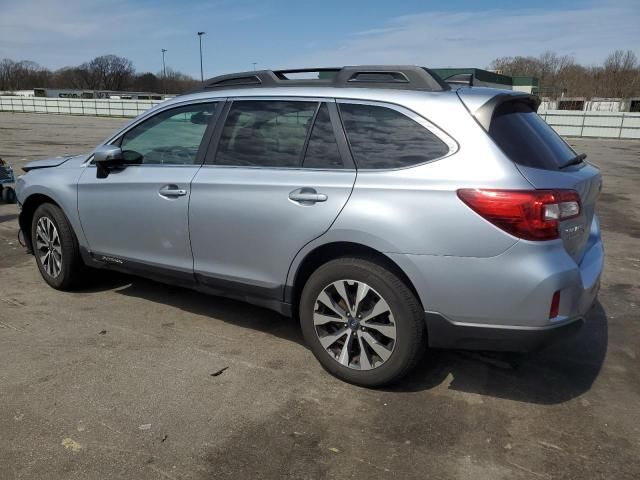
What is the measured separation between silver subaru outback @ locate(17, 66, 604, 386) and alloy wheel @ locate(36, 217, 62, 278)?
34.6 inches

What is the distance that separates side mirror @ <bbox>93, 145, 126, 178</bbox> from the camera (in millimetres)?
4090

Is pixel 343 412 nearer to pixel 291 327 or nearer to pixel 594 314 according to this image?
pixel 291 327

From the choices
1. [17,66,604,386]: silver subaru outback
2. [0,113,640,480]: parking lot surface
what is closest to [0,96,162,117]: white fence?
[17,66,604,386]: silver subaru outback

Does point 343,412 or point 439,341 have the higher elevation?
point 439,341

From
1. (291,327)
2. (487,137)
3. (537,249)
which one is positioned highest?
(487,137)

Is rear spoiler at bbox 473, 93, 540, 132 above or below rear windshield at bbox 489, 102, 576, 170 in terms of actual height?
above

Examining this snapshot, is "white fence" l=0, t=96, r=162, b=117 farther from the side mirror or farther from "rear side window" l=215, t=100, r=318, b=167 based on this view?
"rear side window" l=215, t=100, r=318, b=167

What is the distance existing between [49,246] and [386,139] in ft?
10.9

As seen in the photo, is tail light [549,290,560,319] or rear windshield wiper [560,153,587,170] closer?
tail light [549,290,560,319]

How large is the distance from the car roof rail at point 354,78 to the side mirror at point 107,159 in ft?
3.15

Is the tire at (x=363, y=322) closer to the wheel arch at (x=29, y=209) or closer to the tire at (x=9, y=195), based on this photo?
the wheel arch at (x=29, y=209)

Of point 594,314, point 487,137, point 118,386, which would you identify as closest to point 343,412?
point 118,386

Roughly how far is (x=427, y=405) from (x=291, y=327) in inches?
55.5

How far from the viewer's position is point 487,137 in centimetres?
285
